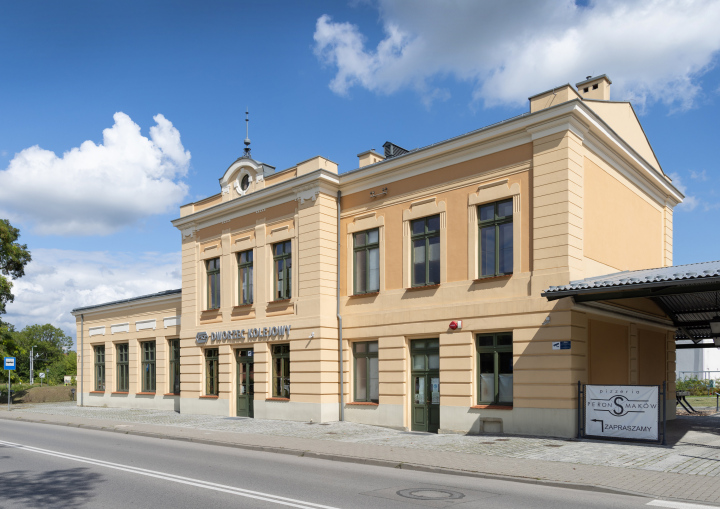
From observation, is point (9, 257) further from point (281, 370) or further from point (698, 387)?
point (698, 387)

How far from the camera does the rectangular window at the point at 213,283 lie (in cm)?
2567

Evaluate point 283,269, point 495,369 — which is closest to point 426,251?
point 495,369

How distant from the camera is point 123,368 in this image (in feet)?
106

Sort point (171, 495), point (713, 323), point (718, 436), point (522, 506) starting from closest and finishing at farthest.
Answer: point (522, 506) → point (171, 495) → point (718, 436) → point (713, 323)

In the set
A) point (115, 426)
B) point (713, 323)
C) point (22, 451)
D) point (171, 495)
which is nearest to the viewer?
point (171, 495)

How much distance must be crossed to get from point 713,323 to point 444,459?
9023 mm

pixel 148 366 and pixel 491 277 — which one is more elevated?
pixel 491 277

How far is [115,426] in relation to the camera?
2075 cm

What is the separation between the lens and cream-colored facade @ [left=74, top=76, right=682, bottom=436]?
632 inches

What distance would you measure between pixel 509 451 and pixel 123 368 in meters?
24.1

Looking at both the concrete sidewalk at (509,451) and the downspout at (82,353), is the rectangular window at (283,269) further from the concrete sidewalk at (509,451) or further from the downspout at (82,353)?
the downspout at (82,353)

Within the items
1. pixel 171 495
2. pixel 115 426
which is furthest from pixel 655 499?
pixel 115 426

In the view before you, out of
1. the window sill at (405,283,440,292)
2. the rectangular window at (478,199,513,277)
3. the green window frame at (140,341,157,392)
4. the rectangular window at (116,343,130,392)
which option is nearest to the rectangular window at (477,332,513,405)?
the rectangular window at (478,199,513,277)

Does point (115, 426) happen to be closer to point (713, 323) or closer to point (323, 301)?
point (323, 301)
